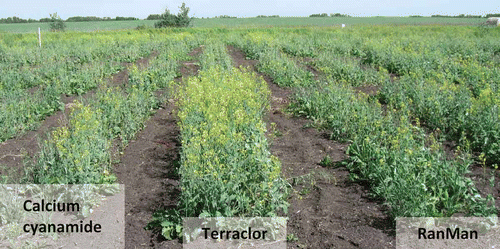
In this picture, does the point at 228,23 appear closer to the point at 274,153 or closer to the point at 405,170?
the point at 274,153

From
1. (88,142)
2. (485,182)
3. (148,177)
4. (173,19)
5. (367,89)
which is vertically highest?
(173,19)

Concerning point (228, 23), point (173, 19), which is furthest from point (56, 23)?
point (228, 23)

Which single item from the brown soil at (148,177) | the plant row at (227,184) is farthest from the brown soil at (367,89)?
the plant row at (227,184)

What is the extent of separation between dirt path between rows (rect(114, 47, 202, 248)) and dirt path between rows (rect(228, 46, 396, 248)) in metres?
1.57

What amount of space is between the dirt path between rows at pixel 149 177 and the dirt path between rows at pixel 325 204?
5.15 feet

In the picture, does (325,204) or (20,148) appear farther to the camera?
(20,148)

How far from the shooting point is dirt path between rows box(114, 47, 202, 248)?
530 cm

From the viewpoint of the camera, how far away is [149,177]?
692cm

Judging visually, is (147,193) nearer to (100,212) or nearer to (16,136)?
(100,212)

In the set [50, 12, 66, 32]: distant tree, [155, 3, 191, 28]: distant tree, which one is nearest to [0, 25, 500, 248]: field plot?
[50, 12, 66, 32]: distant tree

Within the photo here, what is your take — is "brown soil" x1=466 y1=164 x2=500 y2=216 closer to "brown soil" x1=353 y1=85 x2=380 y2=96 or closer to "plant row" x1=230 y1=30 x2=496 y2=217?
"plant row" x1=230 y1=30 x2=496 y2=217

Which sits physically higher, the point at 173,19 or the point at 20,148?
the point at 173,19

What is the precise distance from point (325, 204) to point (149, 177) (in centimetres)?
275

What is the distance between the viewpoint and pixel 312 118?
9.84 m
